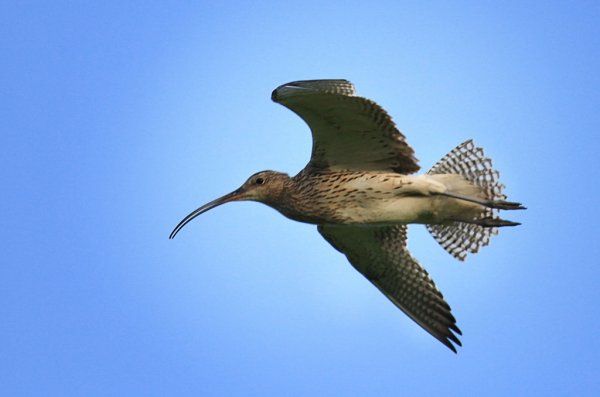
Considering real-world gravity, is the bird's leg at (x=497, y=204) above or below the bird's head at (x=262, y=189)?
below

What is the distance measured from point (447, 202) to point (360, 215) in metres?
0.91

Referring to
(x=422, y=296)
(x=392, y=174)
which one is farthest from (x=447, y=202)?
(x=422, y=296)

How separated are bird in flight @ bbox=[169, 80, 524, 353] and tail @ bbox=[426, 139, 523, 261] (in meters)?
0.01

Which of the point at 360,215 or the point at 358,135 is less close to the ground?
the point at 358,135

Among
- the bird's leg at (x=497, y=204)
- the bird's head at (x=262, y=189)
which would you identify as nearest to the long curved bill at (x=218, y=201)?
the bird's head at (x=262, y=189)

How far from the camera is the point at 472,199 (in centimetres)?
964

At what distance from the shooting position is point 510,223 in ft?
31.6

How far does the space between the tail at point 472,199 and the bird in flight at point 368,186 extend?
11 millimetres

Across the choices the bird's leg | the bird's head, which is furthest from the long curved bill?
the bird's leg

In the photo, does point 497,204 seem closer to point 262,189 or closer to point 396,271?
point 396,271

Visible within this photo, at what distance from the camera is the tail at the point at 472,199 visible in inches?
383

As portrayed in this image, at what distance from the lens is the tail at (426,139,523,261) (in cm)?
973

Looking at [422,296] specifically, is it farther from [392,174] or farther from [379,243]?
[392,174]

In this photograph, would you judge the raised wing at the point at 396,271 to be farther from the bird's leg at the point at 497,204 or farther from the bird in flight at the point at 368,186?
the bird's leg at the point at 497,204
